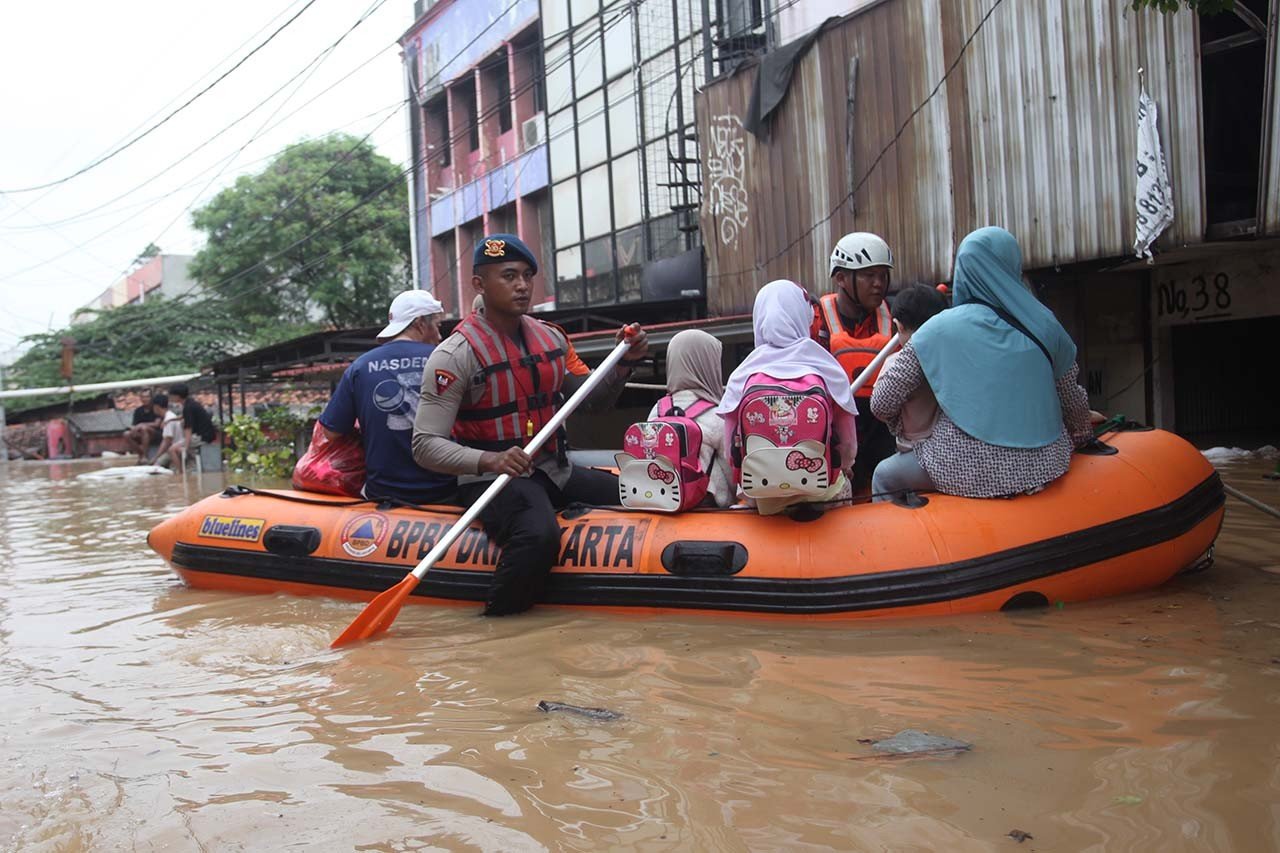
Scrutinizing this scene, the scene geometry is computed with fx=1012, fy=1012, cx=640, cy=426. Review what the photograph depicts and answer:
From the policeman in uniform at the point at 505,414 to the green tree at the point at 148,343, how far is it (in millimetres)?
28579

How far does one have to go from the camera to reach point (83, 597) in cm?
568

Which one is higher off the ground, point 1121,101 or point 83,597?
point 1121,101

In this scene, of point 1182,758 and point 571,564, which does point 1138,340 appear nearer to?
point 571,564

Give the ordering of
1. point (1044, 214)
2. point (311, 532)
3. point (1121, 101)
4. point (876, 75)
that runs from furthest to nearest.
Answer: point (876, 75)
point (1044, 214)
point (1121, 101)
point (311, 532)

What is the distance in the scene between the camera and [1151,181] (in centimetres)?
736

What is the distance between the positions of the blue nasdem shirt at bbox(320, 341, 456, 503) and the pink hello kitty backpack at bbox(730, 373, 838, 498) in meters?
1.84

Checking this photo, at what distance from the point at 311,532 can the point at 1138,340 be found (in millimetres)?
8110

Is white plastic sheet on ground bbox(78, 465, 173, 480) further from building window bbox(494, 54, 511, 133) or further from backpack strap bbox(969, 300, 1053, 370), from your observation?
backpack strap bbox(969, 300, 1053, 370)

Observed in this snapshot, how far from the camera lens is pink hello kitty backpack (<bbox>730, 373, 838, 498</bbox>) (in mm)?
3922

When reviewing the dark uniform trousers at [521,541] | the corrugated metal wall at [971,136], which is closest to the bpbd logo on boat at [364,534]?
the dark uniform trousers at [521,541]

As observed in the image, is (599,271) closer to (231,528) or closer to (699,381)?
(231,528)

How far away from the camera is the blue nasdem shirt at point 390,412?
517 centimetres

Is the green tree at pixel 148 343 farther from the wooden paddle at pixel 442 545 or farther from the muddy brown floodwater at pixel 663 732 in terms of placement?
the muddy brown floodwater at pixel 663 732

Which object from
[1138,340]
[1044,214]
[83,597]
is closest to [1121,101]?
[1044,214]
